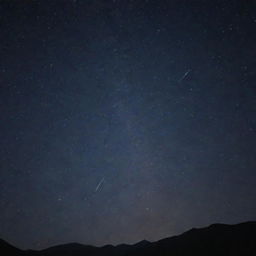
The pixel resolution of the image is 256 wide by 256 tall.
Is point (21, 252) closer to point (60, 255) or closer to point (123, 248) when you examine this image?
point (60, 255)

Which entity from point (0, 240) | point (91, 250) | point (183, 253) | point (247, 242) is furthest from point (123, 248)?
point (247, 242)

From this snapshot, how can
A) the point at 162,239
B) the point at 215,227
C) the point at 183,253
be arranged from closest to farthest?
the point at 183,253 < the point at 215,227 < the point at 162,239

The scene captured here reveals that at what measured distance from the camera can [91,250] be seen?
166ft

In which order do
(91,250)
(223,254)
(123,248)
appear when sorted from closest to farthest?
(223,254), (123,248), (91,250)

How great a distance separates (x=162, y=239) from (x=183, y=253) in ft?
24.7

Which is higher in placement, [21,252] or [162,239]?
[162,239]

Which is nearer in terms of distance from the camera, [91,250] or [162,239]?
[162,239]

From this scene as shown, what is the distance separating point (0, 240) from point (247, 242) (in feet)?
110

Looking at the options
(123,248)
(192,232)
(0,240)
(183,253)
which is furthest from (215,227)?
(0,240)

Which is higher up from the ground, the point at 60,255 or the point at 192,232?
the point at 192,232

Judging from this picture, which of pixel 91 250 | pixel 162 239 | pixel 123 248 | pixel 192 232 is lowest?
pixel 91 250

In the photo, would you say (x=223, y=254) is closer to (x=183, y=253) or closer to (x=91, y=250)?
(x=183, y=253)

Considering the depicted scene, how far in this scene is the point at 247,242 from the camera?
30.5m

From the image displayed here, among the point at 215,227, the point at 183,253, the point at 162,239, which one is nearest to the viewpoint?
the point at 183,253
